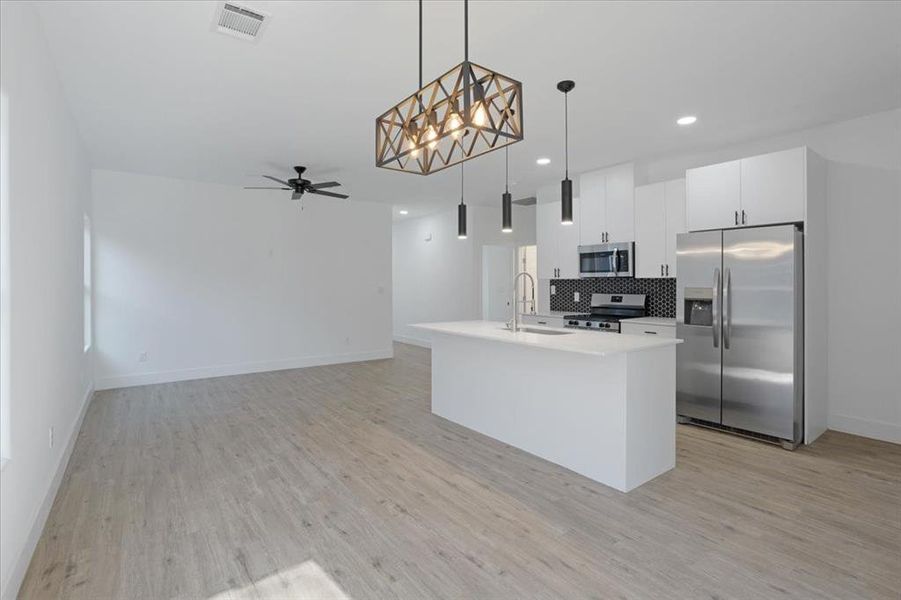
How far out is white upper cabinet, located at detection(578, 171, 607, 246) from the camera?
223 inches

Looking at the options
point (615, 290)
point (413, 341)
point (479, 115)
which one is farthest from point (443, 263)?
point (479, 115)

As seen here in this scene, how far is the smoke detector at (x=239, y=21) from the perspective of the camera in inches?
95.9

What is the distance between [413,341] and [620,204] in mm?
5433

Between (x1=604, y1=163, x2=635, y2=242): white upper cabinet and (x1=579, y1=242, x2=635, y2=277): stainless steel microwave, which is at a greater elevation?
(x1=604, y1=163, x2=635, y2=242): white upper cabinet

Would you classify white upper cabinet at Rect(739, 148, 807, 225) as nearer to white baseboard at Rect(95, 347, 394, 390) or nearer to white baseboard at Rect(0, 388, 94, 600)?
white baseboard at Rect(0, 388, 94, 600)

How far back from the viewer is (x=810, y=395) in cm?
383

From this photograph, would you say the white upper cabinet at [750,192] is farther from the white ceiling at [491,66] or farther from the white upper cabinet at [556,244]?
the white upper cabinet at [556,244]

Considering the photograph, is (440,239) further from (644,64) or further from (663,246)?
(644,64)

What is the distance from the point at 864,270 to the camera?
398cm

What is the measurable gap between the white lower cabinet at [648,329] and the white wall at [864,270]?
1.33 metres

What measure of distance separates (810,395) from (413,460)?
332 cm

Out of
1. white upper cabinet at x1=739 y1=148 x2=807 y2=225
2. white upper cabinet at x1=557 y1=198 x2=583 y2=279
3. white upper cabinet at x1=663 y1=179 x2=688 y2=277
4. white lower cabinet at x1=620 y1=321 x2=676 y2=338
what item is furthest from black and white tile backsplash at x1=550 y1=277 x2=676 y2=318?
white upper cabinet at x1=739 y1=148 x2=807 y2=225

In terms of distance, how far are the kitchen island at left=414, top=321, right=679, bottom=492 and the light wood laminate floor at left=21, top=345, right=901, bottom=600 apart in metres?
0.14

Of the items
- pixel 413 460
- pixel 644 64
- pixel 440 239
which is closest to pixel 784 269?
pixel 644 64
